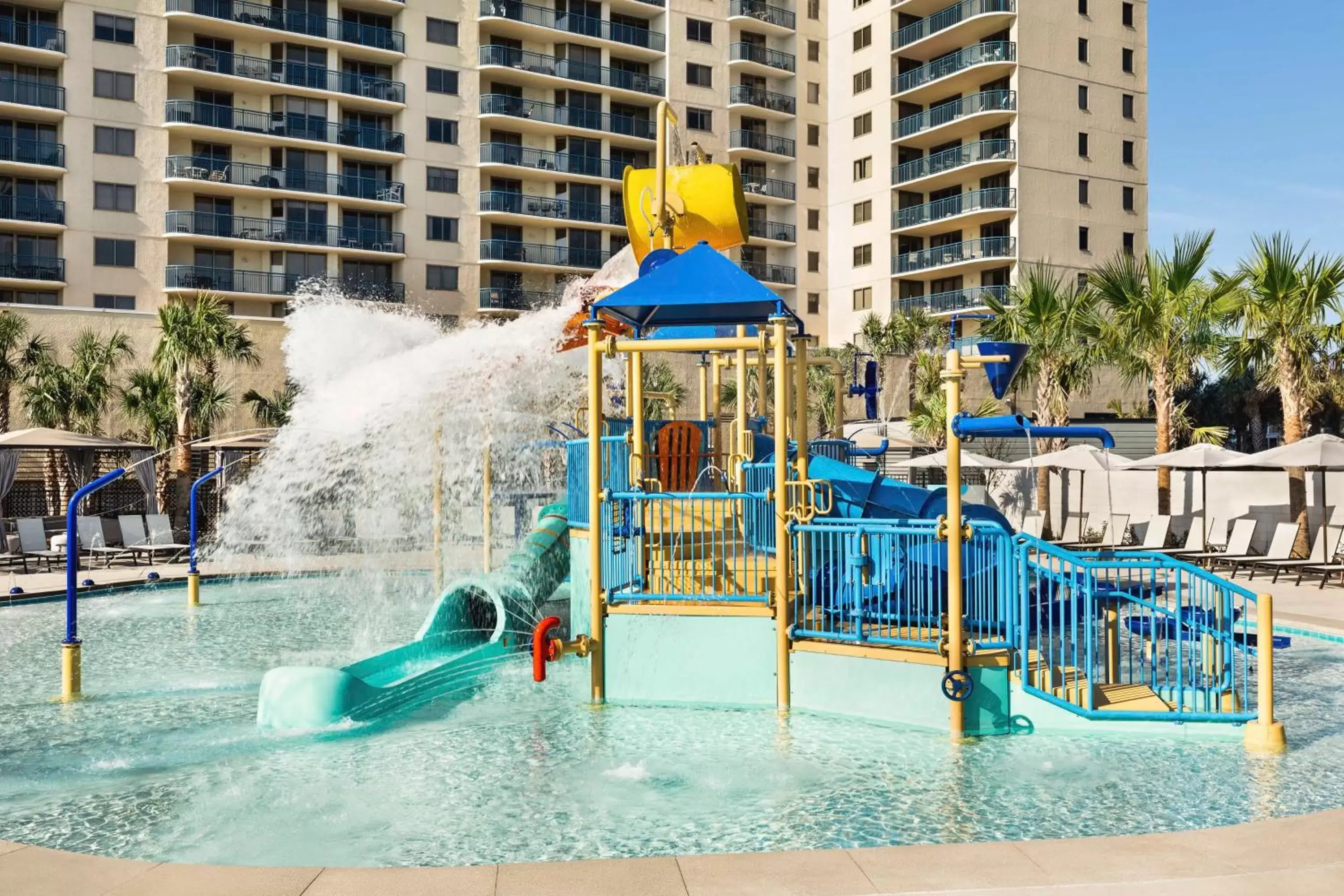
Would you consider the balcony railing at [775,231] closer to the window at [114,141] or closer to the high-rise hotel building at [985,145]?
the high-rise hotel building at [985,145]

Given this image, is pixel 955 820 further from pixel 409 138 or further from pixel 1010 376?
pixel 409 138

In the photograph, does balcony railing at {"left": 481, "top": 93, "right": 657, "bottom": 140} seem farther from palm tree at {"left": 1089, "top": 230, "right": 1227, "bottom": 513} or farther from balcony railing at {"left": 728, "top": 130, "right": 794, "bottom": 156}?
palm tree at {"left": 1089, "top": 230, "right": 1227, "bottom": 513}

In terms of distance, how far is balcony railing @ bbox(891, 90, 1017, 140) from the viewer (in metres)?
56.5

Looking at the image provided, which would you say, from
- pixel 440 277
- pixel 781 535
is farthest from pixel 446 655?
pixel 440 277

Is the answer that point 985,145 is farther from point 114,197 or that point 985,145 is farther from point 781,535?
point 781,535

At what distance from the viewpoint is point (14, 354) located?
140 feet

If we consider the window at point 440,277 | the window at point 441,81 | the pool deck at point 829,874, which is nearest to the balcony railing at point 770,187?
the window at point 441,81

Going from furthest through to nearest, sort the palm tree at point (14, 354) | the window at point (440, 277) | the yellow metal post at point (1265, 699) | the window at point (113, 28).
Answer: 1. the window at point (440, 277)
2. the window at point (113, 28)
3. the palm tree at point (14, 354)
4. the yellow metal post at point (1265, 699)

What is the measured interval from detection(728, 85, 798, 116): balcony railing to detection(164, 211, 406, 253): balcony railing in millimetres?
21980

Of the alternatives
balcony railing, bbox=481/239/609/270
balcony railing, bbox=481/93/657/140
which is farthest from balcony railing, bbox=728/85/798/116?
balcony railing, bbox=481/239/609/270

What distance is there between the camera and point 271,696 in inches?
402

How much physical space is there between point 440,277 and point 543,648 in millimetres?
48540

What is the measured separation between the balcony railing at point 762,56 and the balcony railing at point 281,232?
2308cm

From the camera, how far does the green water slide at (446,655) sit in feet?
33.4
